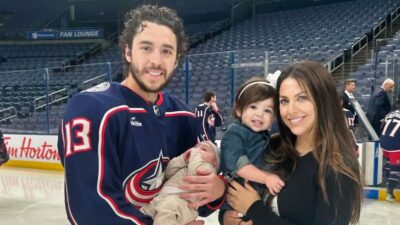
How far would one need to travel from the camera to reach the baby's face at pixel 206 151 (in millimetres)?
1668

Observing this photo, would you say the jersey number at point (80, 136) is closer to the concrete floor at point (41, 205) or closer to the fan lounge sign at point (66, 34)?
the concrete floor at point (41, 205)

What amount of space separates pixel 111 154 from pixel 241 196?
608 mm

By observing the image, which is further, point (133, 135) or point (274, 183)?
point (274, 183)

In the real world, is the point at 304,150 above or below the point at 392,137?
above

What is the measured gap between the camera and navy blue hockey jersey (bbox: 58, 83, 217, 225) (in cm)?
132

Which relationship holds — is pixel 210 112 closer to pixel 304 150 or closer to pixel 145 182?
pixel 304 150

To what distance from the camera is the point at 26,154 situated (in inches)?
377

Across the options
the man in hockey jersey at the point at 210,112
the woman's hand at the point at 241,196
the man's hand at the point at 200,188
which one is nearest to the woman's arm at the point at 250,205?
the woman's hand at the point at 241,196

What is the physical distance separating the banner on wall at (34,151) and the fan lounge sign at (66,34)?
11823mm

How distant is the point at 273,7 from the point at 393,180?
50.1 feet

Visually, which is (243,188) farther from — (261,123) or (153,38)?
(153,38)

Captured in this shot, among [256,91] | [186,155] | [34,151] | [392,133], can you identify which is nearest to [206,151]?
[186,155]

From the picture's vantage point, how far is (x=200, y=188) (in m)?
1.60

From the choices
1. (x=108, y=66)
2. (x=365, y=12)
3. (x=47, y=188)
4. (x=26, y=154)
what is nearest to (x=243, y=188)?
(x=47, y=188)
